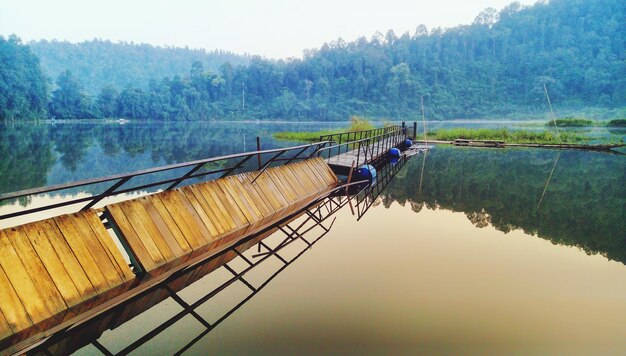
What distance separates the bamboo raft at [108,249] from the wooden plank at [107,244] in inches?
0.5

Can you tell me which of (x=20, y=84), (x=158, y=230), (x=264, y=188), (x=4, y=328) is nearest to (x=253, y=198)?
(x=264, y=188)

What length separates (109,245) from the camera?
5.39 m

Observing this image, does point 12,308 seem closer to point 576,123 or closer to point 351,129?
point 351,129

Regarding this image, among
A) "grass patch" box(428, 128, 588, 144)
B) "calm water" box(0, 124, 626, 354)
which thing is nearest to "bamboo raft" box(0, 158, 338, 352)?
"calm water" box(0, 124, 626, 354)

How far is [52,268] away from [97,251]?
646 millimetres

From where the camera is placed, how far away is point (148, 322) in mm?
5043

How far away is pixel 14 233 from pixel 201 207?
3369 millimetres

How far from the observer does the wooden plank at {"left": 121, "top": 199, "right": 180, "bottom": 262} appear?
6070 millimetres

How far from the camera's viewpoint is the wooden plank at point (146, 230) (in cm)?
607

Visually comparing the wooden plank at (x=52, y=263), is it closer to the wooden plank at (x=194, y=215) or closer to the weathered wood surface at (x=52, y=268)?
the weathered wood surface at (x=52, y=268)

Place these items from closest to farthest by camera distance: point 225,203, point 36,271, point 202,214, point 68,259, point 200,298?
point 36,271 → point 68,259 → point 200,298 → point 202,214 → point 225,203

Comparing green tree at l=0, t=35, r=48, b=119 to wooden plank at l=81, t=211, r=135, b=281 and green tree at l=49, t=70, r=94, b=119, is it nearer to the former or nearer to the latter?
green tree at l=49, t=70, r=94, b=119

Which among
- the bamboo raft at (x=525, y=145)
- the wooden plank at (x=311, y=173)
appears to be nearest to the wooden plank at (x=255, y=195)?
the wooden plank at (x=311, y=173)

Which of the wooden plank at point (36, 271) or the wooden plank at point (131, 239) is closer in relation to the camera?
the wooden plank at point (36, 271)
